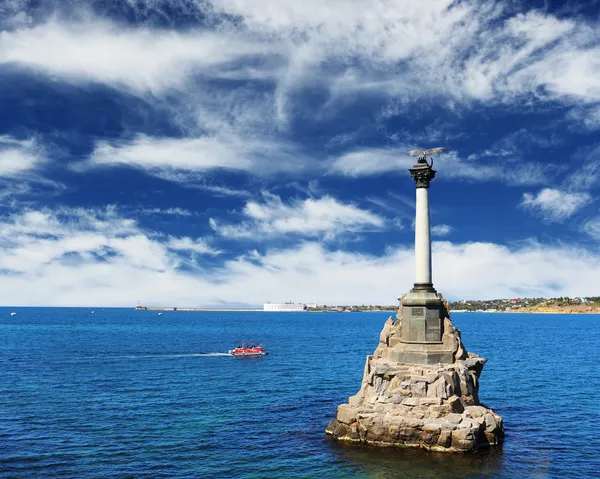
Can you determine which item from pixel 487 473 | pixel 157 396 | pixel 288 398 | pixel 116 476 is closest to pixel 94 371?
pixel 157 396

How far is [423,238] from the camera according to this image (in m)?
29.8

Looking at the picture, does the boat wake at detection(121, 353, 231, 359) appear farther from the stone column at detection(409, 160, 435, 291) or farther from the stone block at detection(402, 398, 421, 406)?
the stone block at detection(402, 398, 421, 406)

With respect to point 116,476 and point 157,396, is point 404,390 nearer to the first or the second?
point 116,476

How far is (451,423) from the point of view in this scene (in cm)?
2431

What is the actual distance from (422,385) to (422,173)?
11.6 m

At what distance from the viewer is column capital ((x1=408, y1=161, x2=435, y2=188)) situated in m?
29.9

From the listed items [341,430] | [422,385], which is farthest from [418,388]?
[341,430]

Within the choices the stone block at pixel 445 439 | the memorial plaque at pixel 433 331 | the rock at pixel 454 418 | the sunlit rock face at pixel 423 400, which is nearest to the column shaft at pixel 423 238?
the sunlit rock face at pixel 423 400

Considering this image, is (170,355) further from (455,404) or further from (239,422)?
(455,404)

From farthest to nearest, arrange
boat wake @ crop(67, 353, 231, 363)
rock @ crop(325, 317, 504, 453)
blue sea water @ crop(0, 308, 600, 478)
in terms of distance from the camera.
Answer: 1. boat wake @ crop(67, 353, 231, 363)
2. rock @ crop(325, 317, 504, 453)
3. blue sea water @ crop(0, 308, 600, 478)

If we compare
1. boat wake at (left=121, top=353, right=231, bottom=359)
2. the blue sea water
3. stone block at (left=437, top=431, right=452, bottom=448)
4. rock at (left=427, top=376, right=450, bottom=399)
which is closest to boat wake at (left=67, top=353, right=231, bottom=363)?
boat wake at (left=121, top=353, right=231, bottom=359)

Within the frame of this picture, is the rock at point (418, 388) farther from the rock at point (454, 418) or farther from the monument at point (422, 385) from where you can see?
the rock at point (454, 418)

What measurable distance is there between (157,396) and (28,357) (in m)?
34.2

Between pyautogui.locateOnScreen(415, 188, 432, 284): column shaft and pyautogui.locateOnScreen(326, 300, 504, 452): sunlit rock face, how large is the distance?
142 cm
